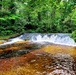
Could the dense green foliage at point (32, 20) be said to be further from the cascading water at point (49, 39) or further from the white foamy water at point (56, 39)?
the white foamy water at point (56, 39)

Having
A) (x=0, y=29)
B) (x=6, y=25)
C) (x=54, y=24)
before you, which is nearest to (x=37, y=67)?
(x=0, y=29)

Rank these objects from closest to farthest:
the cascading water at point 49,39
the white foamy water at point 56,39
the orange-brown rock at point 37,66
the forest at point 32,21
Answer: the orange-brown rock at point 37,66, the white foamy water at point 56,39, the cascading water at point 49,39, the forest at point 32,21

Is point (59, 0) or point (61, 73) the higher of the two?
point (59, 0)

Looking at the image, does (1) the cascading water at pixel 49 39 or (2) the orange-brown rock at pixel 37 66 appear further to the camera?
Answer: (1) the cascading water at pixel 49 39

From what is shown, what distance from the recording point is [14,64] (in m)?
8.87

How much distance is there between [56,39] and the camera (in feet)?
62.2

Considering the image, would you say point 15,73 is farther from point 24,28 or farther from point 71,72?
point 24,28

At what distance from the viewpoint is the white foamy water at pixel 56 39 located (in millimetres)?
17500

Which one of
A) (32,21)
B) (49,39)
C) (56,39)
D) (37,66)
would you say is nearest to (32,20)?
(32,21)

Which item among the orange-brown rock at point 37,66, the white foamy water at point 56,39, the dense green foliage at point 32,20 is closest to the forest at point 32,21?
the dense green foliage at point 32,20

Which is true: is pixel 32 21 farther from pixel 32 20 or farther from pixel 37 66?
pixel 37 66

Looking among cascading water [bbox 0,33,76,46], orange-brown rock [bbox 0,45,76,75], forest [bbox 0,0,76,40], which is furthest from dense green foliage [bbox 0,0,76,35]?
orange-brown rock [bbox 0,45,76,75]

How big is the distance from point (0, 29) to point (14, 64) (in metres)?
12.4

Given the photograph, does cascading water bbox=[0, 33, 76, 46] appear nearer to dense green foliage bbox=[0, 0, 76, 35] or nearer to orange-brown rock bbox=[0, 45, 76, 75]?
dense green foliage bbox=[0, 0, 76, 35]
